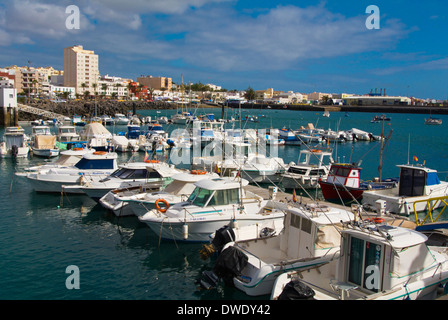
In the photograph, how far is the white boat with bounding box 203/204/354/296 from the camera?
10.2 m

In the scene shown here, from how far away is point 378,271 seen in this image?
8.80 metres

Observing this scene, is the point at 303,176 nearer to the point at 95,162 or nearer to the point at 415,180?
the point at 415,180

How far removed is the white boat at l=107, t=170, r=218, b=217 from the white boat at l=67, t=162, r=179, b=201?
4.40 ft

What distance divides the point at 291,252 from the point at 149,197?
25.2 feet

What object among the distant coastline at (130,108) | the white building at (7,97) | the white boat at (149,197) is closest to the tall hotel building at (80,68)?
the distant coastline at (130,108)

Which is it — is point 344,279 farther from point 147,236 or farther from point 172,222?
point 147,236

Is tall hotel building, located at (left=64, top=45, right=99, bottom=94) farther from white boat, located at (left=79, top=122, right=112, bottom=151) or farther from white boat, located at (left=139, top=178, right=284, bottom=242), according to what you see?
white boat, located at (left=139, top=178, right=284, bottom=242)

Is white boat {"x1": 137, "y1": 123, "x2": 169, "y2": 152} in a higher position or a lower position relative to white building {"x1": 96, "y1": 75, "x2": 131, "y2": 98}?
lower

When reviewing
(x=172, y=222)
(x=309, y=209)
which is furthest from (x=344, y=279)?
(x=172, y=222)

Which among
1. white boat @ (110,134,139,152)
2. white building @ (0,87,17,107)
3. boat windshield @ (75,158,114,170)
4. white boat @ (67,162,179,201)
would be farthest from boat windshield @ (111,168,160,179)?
white building @ (0,87,17,107)

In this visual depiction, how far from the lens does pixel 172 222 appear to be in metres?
14.0

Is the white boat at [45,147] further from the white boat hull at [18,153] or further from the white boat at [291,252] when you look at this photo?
the white boat at [291,252]

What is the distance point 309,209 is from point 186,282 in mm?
4313

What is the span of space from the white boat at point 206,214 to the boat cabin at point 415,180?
27.4 feet
